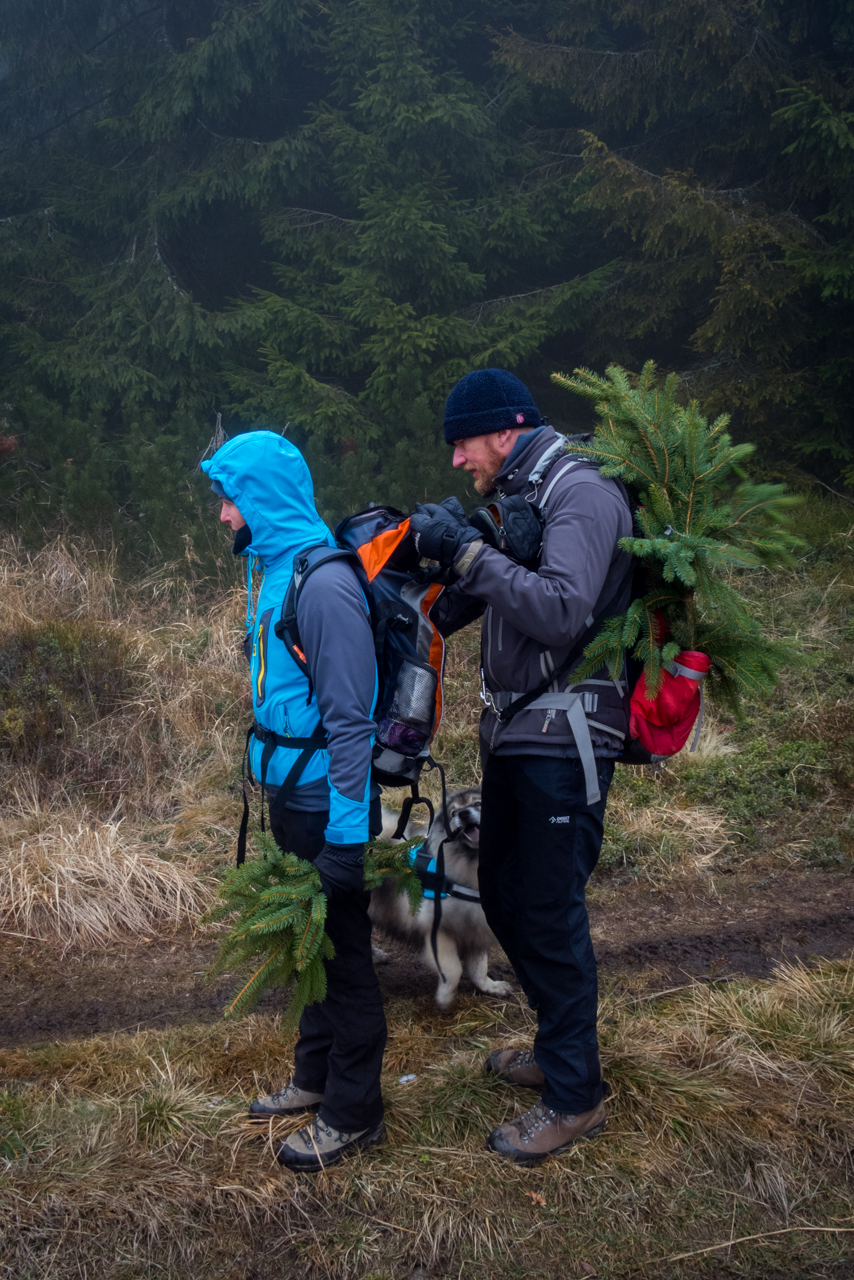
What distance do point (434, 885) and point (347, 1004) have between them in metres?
0.89

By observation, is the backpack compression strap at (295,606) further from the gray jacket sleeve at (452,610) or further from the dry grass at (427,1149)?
the dry grass at (427,1149)

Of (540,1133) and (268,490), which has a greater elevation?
(268,490)

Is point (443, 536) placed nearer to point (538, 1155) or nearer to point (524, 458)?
point (524, 458)

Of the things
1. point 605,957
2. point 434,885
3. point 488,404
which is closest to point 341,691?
point 488,404

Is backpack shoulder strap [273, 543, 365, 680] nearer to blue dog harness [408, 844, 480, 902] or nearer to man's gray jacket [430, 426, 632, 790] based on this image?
man's gray jacket [430, 426, 632, 790]

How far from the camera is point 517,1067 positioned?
3184 millimetres

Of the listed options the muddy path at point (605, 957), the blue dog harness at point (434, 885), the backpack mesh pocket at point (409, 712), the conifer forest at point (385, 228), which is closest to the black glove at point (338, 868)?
the backpack mesh pocket at point (409, 712)

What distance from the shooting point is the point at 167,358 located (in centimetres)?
1066

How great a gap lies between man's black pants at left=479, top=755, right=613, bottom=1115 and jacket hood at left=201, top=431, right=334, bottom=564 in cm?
95

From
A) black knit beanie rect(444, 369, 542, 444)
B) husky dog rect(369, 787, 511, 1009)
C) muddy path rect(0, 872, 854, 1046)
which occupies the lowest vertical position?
muddy path rect(0, 872, 854, 1046)

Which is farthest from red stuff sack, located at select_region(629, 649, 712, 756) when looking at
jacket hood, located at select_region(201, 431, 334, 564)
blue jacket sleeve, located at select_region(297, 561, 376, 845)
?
jacket hood, located at select_region(201, 431, 334, 564)

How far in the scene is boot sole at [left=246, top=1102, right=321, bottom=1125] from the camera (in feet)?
9.80

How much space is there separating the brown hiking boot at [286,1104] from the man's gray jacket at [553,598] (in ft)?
4.56

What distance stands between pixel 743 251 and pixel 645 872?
681cm
